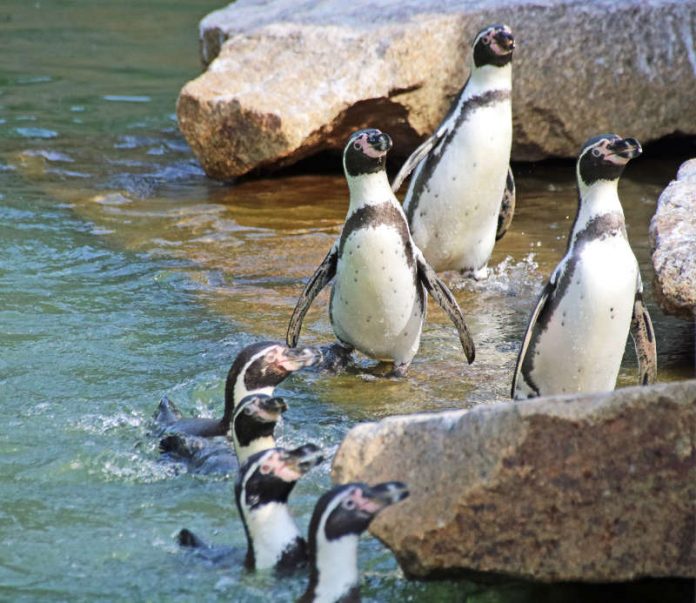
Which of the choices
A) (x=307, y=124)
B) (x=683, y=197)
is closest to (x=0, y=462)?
(x=683, y=197)

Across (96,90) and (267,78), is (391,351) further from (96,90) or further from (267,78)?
(96,90)

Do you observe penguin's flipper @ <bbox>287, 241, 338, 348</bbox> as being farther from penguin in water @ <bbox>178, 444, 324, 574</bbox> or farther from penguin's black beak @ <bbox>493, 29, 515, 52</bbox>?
penguin in water @ <bbox>178, 444, 324, 574</bbox>

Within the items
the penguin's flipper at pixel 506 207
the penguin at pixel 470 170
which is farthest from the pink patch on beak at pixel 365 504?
the penguin's flipper at pixel 506 207

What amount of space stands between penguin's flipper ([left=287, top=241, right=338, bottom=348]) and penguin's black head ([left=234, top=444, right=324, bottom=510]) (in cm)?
179

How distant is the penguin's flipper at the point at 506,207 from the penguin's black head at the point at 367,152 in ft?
5.37

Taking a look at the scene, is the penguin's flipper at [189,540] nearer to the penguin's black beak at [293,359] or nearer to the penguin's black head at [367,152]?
the penguin's black beak at [293,359]

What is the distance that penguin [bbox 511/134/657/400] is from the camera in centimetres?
457

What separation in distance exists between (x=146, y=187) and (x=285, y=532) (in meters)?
5.19

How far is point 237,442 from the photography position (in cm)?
398

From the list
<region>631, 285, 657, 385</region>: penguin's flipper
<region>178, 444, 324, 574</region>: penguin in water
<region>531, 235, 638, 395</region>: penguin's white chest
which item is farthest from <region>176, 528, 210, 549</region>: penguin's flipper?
<region>631, 285, 657, 385</region>: penguin's flipper

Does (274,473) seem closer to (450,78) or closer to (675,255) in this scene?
(675,255)

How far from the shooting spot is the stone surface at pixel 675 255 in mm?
4770

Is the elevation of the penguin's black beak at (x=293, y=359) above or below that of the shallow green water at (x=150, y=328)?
above

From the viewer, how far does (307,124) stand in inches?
306
